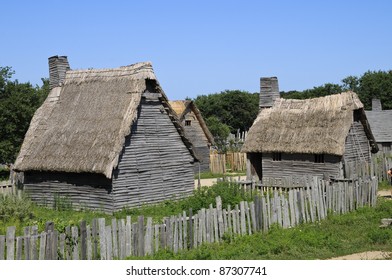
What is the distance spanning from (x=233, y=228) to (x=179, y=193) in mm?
10411

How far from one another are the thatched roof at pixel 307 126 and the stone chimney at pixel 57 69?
35.2 ft

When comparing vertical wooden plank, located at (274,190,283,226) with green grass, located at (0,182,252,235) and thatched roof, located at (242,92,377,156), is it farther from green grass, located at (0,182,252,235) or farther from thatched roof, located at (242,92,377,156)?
thatched roof, located at (242,92,377,156)

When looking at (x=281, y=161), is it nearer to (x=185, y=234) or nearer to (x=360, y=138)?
(x=360, y=138)

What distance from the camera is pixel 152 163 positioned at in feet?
78.6

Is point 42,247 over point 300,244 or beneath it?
over

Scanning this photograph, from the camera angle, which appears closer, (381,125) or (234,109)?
(381,125)

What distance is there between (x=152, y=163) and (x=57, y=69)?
25.8ft

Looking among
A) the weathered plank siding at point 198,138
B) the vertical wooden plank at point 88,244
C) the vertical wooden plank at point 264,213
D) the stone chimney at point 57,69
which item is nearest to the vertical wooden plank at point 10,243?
the vertical wooden plank at point 88,244

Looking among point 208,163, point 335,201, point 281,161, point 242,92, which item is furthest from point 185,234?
point 242,92

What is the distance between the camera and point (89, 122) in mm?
23703

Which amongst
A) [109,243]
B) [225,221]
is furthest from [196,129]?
[109,243]

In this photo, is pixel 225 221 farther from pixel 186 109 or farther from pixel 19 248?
pixel 186 109

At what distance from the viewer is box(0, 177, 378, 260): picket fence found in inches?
457

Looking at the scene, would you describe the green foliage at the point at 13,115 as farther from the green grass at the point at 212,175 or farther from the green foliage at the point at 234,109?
the green foliage at the point at 234,109
